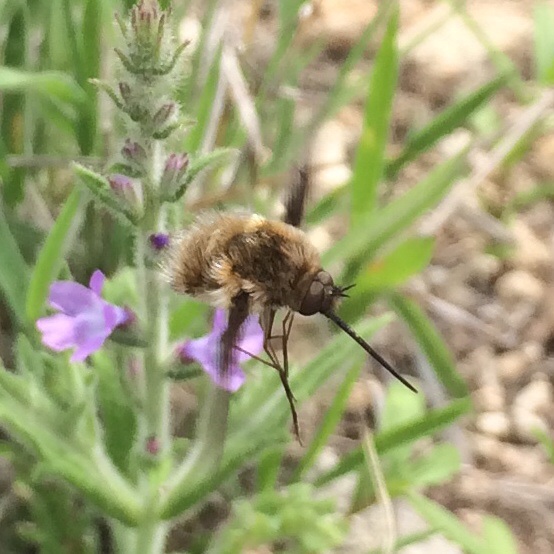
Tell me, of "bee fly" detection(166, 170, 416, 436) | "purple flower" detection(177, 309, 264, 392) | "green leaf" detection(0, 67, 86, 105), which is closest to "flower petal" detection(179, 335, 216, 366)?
"purple flower" detection(177, 309, 264, 392)

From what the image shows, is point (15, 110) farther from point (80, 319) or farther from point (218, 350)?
point (218, 350)

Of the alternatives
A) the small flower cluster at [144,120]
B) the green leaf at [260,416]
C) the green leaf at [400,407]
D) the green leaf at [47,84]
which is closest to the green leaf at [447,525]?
the green leaf at [400,407]

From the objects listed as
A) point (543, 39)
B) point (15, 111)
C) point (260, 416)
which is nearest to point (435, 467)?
point (260, 416)

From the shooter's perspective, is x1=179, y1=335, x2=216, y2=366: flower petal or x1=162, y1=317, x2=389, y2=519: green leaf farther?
x1=162, y1=317, x2=389, y2=519: green leaf

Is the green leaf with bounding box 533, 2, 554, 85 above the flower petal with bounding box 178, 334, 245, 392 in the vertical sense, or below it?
above

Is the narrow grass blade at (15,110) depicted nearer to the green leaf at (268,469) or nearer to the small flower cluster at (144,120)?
the small flower cluster at (144,120)

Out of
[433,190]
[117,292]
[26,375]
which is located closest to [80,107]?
[117,292]

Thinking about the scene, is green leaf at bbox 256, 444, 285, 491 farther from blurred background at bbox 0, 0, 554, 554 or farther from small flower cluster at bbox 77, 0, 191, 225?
small flower cluster at bbox 77, 0, 191, 225
